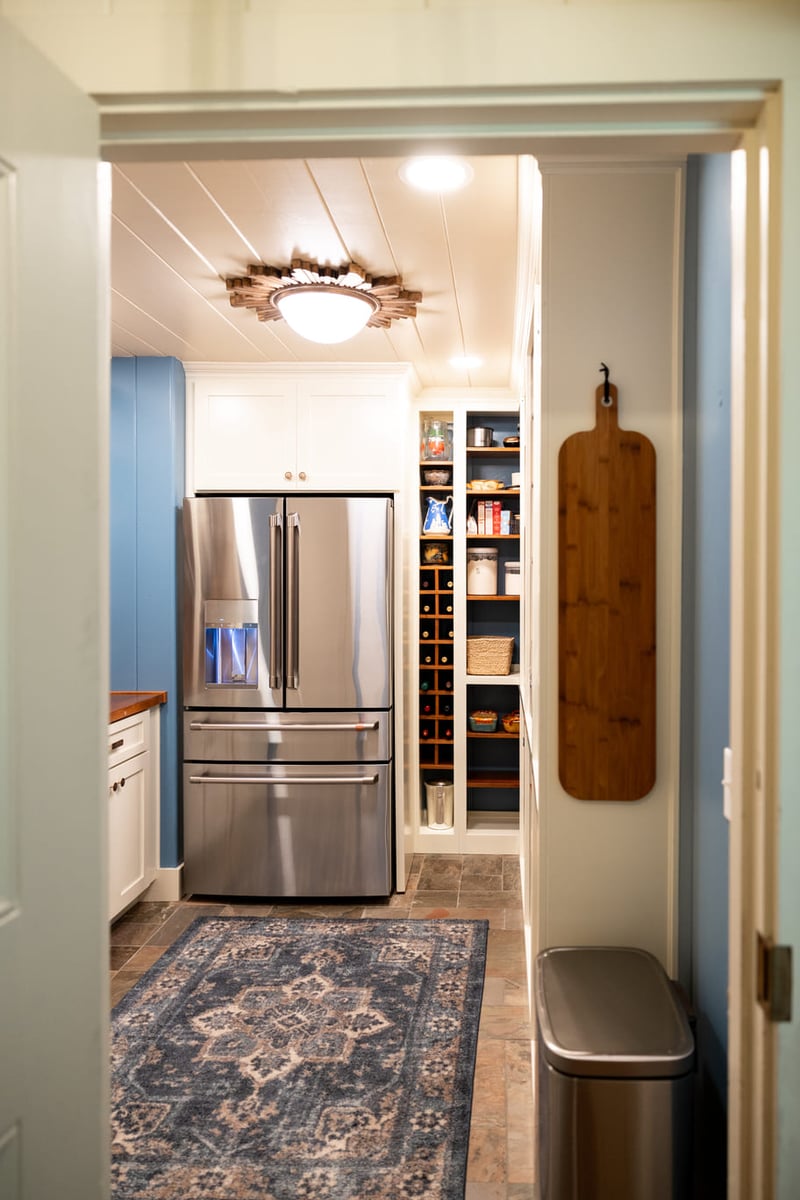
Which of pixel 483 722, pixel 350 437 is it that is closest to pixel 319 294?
pixel 350 437

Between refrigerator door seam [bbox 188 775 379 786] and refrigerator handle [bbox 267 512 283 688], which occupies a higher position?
refrigerator handle [bbox 267 512 283 688]

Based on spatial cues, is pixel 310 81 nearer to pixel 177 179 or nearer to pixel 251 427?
pixel 177 179

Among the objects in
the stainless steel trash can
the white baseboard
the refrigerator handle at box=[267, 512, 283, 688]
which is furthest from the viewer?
the white baseboard

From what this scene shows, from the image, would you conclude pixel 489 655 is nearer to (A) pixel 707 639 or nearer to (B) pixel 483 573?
(B) pixel 483 573

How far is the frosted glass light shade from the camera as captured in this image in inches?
116

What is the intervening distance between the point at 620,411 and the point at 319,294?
1326 millimetres

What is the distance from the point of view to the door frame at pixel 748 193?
922 millimetres

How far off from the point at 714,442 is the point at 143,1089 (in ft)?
7.35

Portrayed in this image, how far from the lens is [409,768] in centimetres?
440

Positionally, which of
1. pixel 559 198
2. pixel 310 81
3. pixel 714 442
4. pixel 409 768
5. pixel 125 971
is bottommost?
pixel 125 971

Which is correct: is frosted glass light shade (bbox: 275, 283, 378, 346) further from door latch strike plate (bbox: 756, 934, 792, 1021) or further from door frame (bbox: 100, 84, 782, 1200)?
door latch strike plate (bbox: 756, 934, 792, 1021)

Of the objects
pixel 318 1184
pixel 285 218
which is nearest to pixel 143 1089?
pixel 318 1184

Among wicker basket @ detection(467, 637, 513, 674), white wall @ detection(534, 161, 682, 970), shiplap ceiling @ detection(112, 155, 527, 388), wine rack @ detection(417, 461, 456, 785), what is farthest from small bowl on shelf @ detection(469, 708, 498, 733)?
white wall @ detection(534, 161, 682, 970)

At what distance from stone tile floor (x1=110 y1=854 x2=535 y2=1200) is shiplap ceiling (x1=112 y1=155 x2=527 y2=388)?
2236 millimetres
